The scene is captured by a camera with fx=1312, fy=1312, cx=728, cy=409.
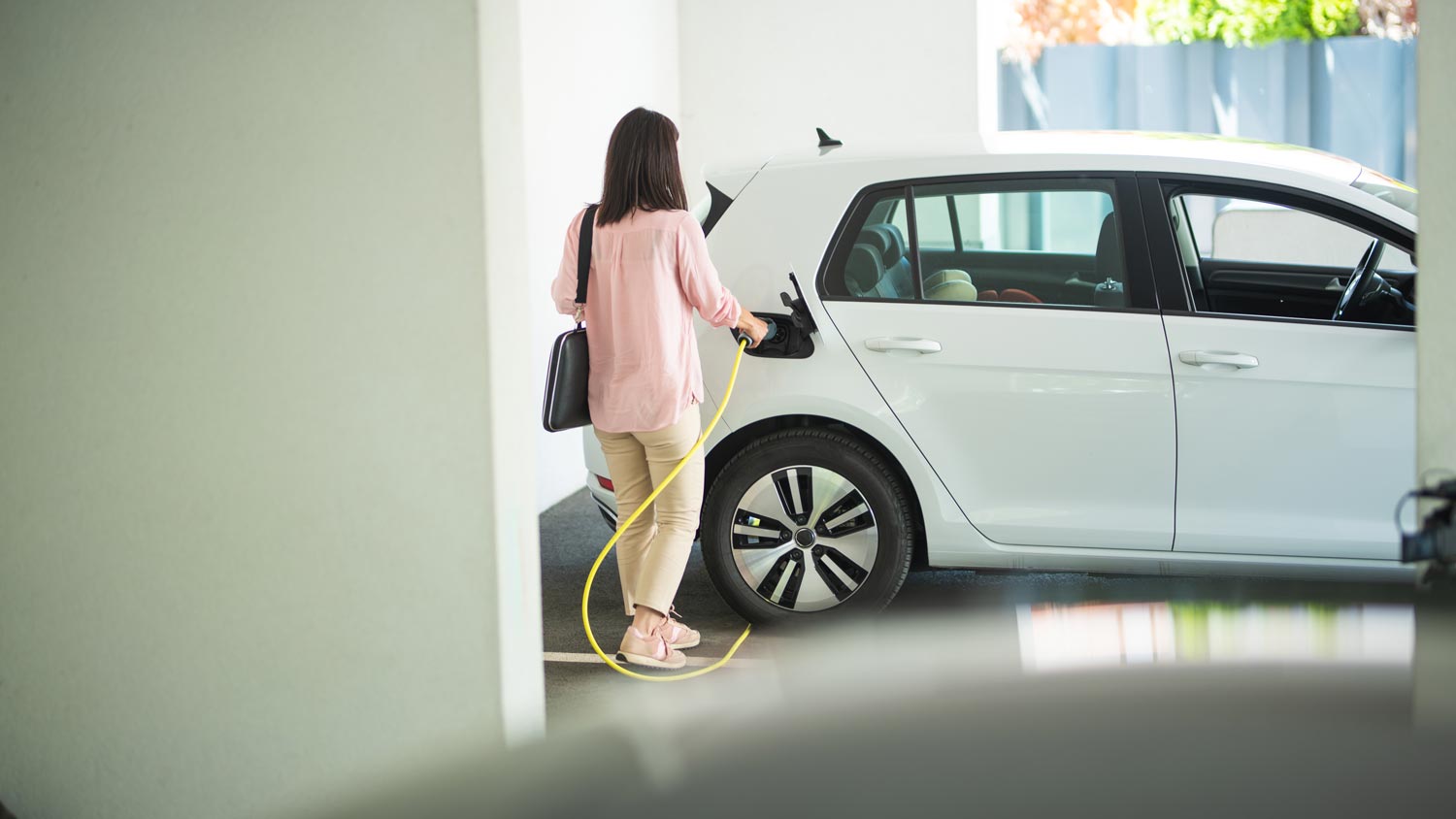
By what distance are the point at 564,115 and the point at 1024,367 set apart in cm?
349

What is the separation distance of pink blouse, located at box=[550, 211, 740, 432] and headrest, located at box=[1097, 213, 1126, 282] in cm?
121

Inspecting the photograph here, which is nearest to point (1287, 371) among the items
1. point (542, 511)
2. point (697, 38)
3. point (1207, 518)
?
point (1207, 518)

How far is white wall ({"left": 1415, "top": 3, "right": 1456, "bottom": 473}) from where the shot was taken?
6.65 feet

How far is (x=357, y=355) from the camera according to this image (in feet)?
7.94

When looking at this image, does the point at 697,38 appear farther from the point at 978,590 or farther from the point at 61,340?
the point at 61,340

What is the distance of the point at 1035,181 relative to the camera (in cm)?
421

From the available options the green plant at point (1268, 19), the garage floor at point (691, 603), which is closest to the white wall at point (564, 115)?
the garage floor at point (691, 603)

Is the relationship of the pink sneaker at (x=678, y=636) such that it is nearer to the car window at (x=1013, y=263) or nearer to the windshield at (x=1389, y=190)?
the car window at (x=1013, y=263)

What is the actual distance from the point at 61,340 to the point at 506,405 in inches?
35.4

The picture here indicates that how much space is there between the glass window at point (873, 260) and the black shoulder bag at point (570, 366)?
82cm

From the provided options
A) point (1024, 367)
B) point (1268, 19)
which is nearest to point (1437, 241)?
point (1024, 367)

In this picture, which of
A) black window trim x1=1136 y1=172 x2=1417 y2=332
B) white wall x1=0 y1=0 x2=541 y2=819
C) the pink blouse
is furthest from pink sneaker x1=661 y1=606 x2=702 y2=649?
black window trim x1=1136 y1=172 x2=1417 y2=332

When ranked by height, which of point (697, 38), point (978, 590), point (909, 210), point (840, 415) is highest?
point (697, 38)

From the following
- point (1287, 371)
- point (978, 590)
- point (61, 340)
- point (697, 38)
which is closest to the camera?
point (61, 340)
